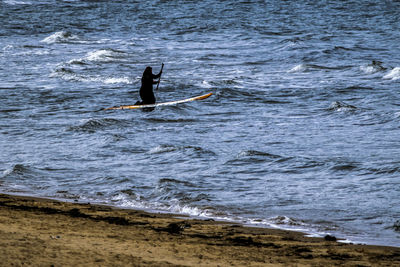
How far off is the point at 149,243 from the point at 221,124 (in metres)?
13.4

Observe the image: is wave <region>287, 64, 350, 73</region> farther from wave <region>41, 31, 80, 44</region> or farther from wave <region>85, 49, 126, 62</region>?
wave <region>41, 31, 80, 44</region>

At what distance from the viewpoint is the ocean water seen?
42.8 ft

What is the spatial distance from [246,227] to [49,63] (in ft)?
99.6

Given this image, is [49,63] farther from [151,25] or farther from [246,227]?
[246,227]

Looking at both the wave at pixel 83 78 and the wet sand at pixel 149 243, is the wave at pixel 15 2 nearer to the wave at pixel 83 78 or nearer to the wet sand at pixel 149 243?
the wave at pixel 83 78

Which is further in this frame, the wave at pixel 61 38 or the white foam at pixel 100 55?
the wave at pixel 61 38

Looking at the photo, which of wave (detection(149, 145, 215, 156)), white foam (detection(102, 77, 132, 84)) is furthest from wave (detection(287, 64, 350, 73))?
wave (detection(149, 145, 215, 156))

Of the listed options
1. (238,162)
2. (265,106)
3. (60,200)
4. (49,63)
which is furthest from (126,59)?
(60,200)

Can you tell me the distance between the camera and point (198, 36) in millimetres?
50062

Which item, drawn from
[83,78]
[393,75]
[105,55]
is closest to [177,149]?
[83,78]

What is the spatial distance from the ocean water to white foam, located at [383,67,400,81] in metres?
0.14

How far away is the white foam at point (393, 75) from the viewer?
3150 cm

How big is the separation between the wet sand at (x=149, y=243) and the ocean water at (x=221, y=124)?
1.11m

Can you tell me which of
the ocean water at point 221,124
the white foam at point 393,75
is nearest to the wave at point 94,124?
the ocean water at point 221,124
